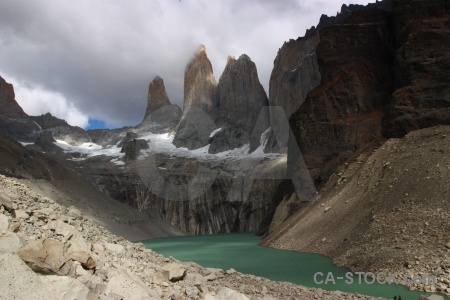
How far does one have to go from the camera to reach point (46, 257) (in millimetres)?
8453

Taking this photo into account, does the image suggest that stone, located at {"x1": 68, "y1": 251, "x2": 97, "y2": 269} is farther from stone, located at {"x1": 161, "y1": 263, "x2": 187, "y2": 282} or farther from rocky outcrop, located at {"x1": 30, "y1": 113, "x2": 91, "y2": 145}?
rocky outcrop, located at {"x1": 30, "y1": 113, "x2": 91, "y2": 145}

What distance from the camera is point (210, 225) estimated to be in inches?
3110

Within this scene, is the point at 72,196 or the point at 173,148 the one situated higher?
the point at 173,148

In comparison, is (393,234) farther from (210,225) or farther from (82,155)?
(82,155)

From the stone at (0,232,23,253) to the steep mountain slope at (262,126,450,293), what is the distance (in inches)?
455

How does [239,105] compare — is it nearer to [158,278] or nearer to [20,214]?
[158,278]

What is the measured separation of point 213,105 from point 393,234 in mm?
96647

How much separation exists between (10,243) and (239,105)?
328 ft

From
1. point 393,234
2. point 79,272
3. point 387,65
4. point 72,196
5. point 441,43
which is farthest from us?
point 72,196

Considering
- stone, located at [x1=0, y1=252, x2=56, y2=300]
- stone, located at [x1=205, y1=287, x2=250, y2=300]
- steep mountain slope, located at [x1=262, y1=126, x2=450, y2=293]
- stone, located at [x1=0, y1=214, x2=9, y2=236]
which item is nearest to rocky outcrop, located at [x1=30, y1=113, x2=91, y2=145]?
steep mountain slope, located at [x1=262, y1=126, x2=450, y2=293]

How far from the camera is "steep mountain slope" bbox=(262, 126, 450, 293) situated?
52.6ft

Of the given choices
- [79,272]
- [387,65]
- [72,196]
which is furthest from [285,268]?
A: [72,196]

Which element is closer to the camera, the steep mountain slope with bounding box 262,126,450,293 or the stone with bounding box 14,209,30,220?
the stone with bounding box 14,209,30,220

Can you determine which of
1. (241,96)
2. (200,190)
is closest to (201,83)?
(241,96)
